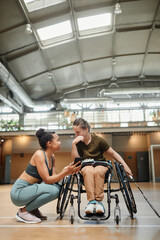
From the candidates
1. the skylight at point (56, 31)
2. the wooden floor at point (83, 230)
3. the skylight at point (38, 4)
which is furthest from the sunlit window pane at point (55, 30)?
the wooden floor at point (83, 230)

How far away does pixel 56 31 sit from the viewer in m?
9.24

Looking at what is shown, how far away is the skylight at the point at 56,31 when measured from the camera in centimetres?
892

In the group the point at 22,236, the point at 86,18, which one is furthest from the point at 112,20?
the point at 22,236

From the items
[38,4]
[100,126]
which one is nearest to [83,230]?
[38,4]

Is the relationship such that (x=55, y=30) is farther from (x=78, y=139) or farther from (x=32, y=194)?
(x=32, y=194)

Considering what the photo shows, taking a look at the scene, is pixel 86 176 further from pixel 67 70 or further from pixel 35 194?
pixel 67 70

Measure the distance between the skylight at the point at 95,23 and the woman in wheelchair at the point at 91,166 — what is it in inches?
296

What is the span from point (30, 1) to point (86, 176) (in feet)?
24.0

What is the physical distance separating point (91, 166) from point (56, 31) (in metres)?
8.25

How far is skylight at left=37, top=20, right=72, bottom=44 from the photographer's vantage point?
8923mm

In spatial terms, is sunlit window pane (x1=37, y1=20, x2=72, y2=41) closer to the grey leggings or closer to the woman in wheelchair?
the woman in wheelchair

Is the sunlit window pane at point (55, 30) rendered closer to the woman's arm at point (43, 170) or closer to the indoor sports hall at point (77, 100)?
the indoor sports hall at point (77, 100)

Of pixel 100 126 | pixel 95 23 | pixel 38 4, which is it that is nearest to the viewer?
pixel 38 4

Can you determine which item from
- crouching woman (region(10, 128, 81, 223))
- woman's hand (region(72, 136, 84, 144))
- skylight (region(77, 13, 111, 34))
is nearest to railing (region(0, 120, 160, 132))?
skylight (region(77, 13, 111, 34))
